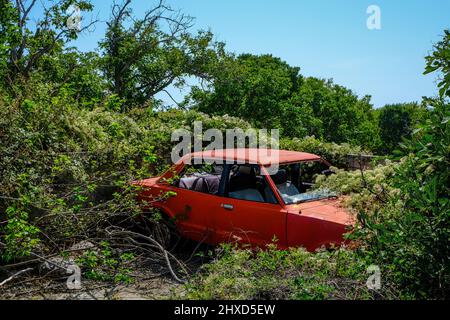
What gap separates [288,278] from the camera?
4234 millimetres

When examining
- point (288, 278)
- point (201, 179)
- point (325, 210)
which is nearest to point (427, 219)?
point (288, 278)

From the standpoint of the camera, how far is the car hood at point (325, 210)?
6113 millimetres

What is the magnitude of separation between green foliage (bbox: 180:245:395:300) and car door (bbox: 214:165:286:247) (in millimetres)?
1661

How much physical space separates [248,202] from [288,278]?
2.81 metres

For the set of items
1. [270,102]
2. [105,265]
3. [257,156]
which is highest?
[270,102]

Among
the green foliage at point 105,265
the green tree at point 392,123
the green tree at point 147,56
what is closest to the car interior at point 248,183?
the green foliage at point 105,265

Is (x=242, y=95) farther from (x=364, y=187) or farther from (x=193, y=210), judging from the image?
(x=364, y=187)

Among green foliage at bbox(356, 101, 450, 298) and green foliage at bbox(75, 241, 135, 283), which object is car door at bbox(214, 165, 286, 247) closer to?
green foliage at bbox(75, 241, 135, 283)

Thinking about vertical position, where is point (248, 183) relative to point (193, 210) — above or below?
above

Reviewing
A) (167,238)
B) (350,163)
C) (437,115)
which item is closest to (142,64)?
(350,163)

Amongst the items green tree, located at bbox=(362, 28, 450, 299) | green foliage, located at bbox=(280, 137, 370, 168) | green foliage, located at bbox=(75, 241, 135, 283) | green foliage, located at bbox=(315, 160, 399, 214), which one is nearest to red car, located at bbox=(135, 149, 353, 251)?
green foliage, located at bbox=(315, 160, 399, 214)

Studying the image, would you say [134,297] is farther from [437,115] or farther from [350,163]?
[350,163]

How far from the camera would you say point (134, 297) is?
5859 mm
